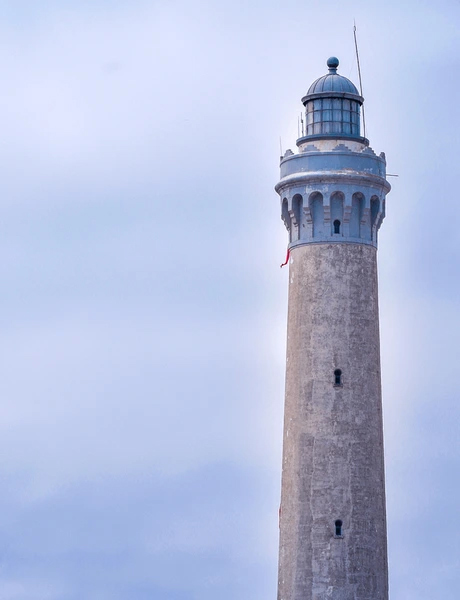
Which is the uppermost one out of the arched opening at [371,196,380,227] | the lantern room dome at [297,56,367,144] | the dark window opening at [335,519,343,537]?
the lantern room dome at [297,56,367,144]

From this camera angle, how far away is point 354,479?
7056 centimetres

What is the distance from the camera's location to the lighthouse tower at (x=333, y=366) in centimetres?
7025

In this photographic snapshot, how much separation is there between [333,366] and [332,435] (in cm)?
218

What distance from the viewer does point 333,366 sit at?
71188 mm

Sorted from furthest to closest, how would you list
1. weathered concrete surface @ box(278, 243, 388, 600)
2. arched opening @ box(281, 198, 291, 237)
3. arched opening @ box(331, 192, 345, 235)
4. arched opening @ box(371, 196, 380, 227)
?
arched opening @ box(281, 198, 291, 237), arched opening @ box(371, 196, 380, 227), arched opening @ box(331, 192, 345, 235), weathered concrete surface @ box(278, 243, 388, 600)

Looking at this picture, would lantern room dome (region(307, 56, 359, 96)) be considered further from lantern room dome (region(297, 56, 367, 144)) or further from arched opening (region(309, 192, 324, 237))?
arched opening (region(309, 192, 324, 237))

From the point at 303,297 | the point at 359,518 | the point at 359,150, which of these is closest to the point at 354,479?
the point at 359,518

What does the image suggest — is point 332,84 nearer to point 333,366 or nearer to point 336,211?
point 336,211

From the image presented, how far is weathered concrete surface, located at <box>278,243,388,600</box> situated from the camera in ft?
230

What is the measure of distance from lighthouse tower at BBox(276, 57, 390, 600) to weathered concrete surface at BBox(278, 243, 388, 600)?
0.10ft

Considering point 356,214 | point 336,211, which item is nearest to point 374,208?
point 356,214

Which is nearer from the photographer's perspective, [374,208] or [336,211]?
[336,211]

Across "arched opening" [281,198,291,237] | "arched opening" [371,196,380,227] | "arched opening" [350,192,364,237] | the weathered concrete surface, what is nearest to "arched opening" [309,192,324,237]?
the weathered concrete surface

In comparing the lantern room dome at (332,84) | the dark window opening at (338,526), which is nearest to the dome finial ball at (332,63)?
the lantern room dome at (332,84)
